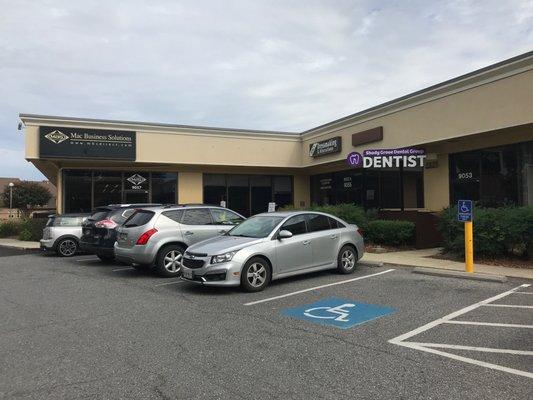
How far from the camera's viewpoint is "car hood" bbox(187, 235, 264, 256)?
29.6ft

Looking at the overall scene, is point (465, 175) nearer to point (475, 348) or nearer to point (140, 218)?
point (140, 218)

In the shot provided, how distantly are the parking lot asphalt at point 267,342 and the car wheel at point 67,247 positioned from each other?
6.49 metres

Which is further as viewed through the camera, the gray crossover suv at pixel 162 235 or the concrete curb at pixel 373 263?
the concrete curb at pixel 373 263

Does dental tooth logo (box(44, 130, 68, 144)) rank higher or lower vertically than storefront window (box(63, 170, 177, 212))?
higher

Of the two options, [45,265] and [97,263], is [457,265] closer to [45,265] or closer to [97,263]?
[97,263]

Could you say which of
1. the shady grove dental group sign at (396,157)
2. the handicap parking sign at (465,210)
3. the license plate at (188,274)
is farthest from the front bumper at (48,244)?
the handicap parking sign at (465,210)

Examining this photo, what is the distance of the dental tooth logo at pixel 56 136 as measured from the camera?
2094 centimetres

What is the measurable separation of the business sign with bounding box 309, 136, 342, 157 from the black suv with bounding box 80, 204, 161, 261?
10.5 m

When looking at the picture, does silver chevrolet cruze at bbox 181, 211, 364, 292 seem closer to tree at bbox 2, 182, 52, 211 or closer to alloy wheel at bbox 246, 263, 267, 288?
alloy wheel at bbox 246, 263, 267, 288

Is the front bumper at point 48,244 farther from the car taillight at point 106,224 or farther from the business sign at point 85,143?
the business sign at point 85,143

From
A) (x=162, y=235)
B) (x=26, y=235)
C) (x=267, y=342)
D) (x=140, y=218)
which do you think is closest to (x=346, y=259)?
(x=162, y=235)

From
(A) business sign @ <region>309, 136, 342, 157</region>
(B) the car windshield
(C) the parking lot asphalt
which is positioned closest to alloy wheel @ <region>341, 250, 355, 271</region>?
(C) the parking lot asphalt

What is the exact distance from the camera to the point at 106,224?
13.1 m

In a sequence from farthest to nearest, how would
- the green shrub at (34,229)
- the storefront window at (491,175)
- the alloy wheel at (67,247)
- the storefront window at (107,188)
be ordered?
the storefront window at (107,188) → the green shrub at (34,229) → the alloy wheel at (67,247) → the storefront window at (491,175)
